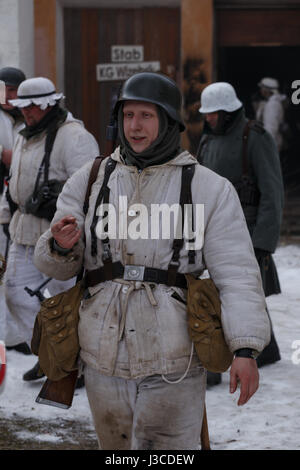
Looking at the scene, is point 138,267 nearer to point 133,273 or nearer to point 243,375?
point 133,273

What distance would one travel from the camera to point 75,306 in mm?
3381

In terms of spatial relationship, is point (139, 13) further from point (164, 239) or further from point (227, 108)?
point (164, 239)

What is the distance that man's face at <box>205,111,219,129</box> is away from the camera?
6.22 meters

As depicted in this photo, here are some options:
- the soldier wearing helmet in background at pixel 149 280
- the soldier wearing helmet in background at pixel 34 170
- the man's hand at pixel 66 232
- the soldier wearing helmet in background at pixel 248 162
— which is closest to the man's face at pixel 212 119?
the soldier wearing helmet in background at pixel 248 162

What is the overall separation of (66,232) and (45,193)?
2693 millimetres

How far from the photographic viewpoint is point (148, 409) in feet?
10.6

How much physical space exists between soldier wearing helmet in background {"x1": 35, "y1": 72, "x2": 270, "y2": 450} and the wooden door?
9333 millimetres

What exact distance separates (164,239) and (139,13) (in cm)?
980

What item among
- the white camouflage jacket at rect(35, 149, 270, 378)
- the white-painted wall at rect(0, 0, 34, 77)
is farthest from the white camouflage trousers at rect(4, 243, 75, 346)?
the white-painted wall at rect(0, 0, 34, 77)

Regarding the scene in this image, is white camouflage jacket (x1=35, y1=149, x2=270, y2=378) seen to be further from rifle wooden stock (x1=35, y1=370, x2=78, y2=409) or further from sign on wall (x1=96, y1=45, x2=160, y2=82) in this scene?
sign on wall (x1=96, y1=45, x2=160, y2=82)

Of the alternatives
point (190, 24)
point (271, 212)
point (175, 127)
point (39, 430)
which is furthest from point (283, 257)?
point (175, 127)

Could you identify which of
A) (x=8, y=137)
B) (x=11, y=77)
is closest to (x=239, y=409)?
(x=8, y=137)

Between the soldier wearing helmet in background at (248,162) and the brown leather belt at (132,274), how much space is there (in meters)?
2.82

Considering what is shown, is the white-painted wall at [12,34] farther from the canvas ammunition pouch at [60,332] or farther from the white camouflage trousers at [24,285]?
the canvas ammunition pouch at [60,332]
